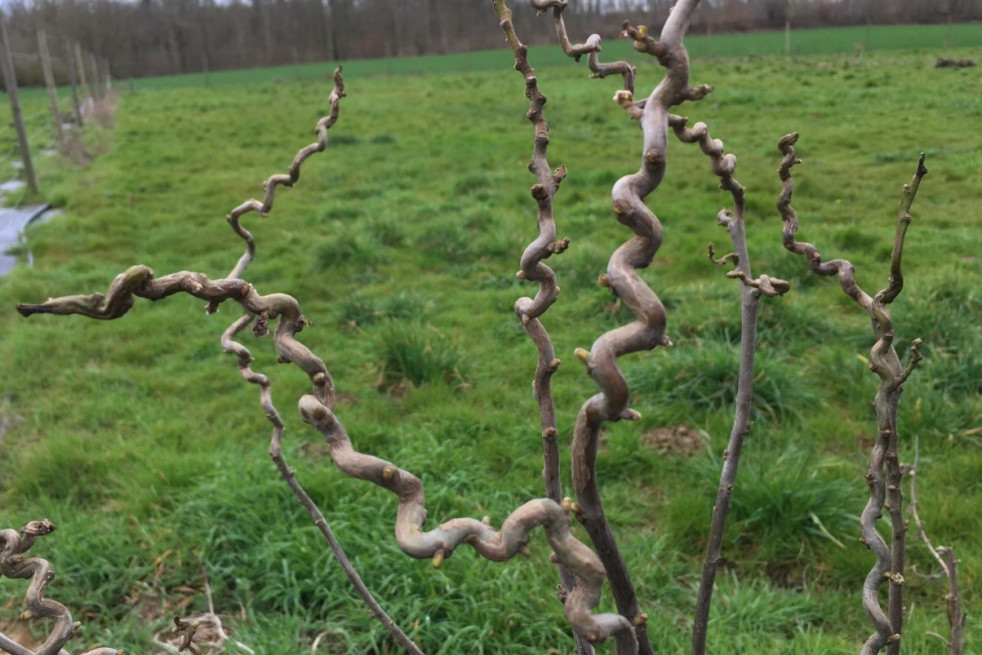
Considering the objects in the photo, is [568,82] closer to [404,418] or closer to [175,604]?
[404,418]

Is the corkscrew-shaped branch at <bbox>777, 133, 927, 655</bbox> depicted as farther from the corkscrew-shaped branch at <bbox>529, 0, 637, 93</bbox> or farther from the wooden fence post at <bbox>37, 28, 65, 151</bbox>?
the wooden fence post at <bbox>37, 28, 65, 151</bbox>

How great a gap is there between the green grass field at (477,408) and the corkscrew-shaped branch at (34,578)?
4.45ft

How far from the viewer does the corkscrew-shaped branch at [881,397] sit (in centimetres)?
109

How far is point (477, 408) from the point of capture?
3939 millimetres

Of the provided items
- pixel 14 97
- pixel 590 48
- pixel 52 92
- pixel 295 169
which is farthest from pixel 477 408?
pixel 52 92

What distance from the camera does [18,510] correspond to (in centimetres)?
320

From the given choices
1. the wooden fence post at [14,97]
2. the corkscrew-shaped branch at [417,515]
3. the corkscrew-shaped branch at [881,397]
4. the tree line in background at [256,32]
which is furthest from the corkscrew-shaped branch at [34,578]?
the tree line in background at [256,32]

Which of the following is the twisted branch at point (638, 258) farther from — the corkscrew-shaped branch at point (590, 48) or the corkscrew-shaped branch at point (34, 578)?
the corkscrew-shaped branch at point (34, 578)

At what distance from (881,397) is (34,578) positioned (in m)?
1.20

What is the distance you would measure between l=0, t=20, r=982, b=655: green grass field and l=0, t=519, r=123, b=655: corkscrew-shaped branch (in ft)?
4.45

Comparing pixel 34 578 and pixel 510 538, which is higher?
pixel 510 538

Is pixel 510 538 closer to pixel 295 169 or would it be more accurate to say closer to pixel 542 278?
pixel 542 278

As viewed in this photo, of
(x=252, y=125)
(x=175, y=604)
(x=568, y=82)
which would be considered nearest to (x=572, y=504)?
(x=175, y=604)

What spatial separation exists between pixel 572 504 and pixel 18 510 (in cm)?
312
